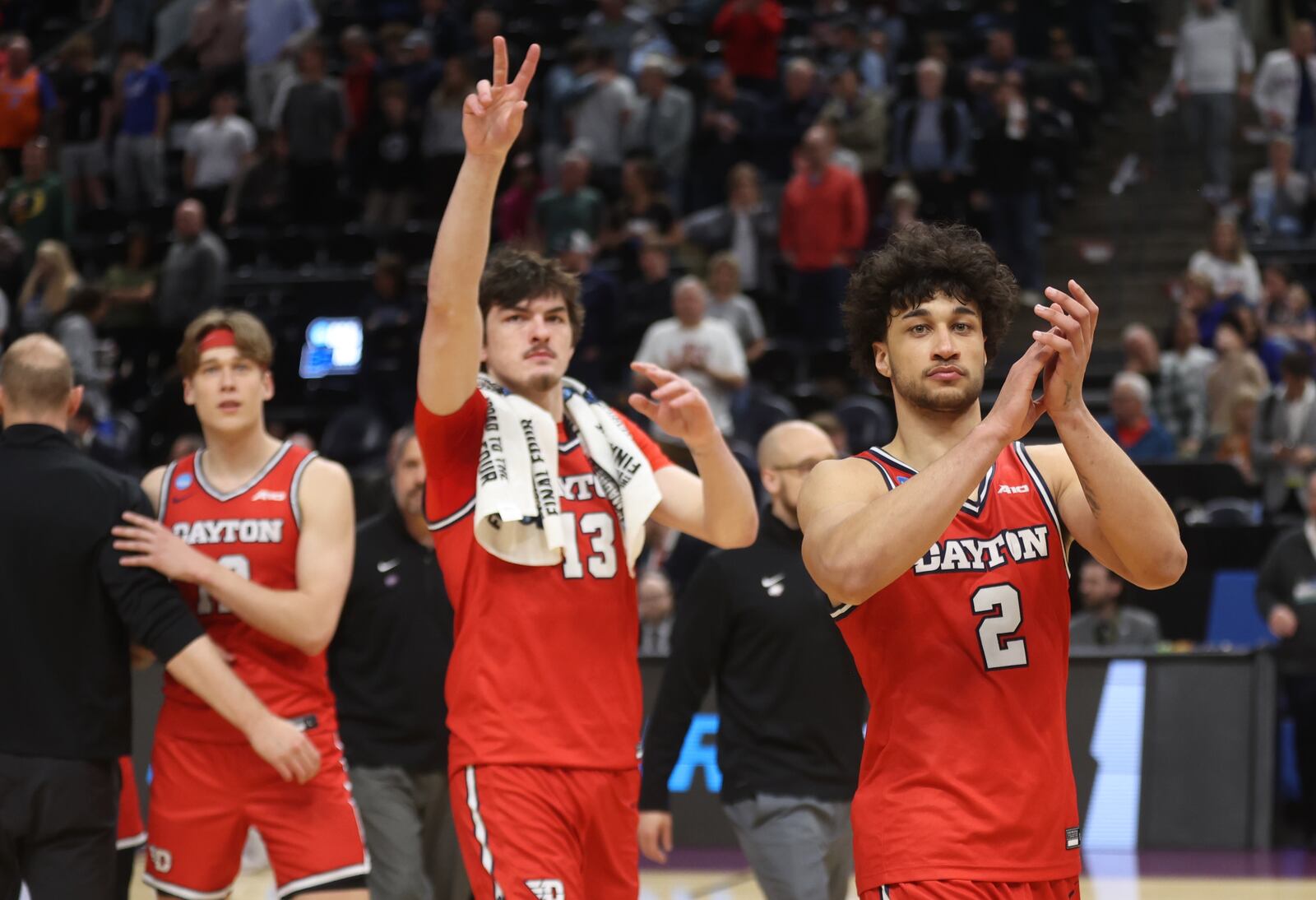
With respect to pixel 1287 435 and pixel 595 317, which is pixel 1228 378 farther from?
pixel 595 317

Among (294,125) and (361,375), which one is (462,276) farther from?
(294,125)

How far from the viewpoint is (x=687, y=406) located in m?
4.62

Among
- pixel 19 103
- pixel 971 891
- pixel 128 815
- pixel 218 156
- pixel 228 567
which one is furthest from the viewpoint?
pixel 19 103

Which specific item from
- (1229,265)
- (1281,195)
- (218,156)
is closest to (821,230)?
(1229,265)

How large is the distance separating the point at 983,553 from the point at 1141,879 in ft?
19.6

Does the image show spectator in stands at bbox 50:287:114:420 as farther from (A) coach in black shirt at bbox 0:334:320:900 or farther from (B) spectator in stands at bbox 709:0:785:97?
(A) coach in black shirt at bbox 0:334:320:900

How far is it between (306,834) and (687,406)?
79.3 inches

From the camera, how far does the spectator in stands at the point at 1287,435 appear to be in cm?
1267

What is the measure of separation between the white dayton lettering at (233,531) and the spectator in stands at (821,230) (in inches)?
372

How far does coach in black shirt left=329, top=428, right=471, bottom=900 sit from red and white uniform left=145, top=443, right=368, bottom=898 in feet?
2.84

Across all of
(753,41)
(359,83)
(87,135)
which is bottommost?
(87,135)

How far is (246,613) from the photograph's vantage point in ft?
18.3

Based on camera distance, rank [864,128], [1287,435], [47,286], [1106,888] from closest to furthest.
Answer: [1106,888]
[1287,435]
[47,286]
[864,128]

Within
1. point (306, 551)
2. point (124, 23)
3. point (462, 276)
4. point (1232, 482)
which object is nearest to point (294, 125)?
point (124, 23)
